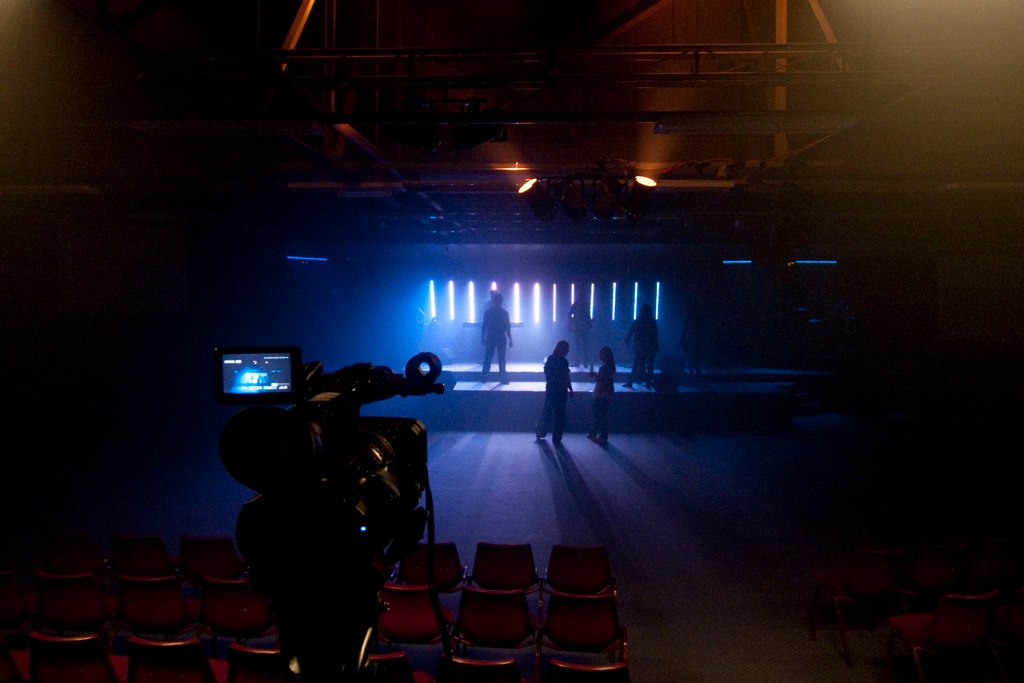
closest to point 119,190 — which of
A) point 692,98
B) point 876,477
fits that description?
point 692,98

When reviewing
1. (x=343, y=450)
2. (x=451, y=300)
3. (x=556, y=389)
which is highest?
(x=451, y=300)

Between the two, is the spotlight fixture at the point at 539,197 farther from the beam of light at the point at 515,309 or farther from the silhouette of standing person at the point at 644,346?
the beam of light at the point at 515,309

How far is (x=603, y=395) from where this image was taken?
11836 millimetres

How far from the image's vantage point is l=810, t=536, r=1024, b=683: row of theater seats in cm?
425

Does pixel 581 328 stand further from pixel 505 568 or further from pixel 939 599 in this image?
pixel 939 599

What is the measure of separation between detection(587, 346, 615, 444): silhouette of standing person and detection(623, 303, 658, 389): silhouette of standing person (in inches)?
70.0

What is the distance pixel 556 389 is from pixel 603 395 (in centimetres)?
103

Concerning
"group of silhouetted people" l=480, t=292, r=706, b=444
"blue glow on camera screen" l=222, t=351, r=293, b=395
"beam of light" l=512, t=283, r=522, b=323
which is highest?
"beam of light" l=512, t=283, r=522, b=323

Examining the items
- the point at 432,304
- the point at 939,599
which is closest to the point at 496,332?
the point at 432,304

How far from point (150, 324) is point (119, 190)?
313 cm

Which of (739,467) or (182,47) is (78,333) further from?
(739,467)

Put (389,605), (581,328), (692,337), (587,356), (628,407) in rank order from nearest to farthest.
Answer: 1. (389,605)
2. (628,407)
3. (692,337)
4. (581,328)
5. (587,356)

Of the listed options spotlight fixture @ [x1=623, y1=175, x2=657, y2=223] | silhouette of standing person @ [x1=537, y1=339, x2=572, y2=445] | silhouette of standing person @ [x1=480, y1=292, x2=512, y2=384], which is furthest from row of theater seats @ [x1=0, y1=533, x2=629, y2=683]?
silhouette of standing person @ [x1=480, y1=292, x2=512, y2=384]

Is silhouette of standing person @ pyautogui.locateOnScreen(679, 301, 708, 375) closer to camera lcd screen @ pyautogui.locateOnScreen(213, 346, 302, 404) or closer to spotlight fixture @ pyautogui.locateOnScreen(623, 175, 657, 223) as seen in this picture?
spotlight fixture @ pyautogui.locateOnScreen(623, 175, 657, 223)
